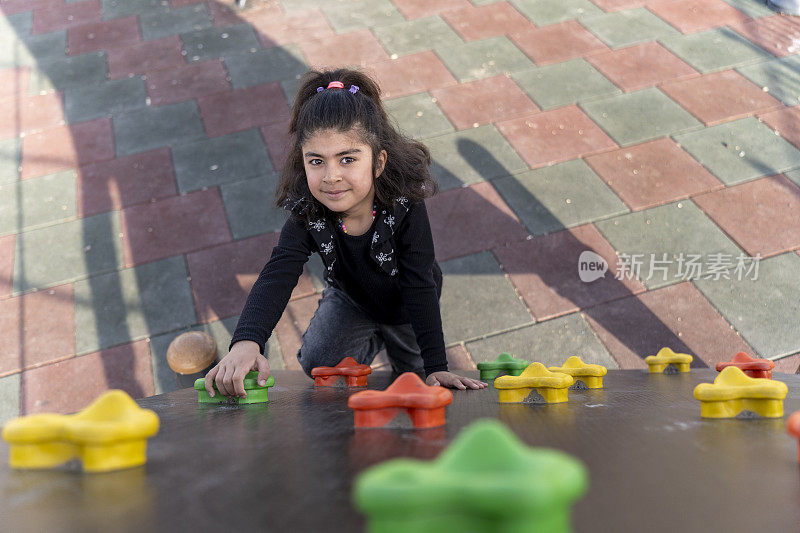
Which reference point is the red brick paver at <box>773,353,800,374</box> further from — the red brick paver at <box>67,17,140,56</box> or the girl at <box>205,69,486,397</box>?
the red brick paver at <box>67,17,140,56</box>

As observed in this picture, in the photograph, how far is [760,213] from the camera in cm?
398

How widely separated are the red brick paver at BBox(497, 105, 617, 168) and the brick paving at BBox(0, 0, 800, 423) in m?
0.02

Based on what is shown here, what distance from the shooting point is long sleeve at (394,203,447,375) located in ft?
7.17

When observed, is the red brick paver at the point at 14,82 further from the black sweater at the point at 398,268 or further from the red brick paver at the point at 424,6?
the black sweater at the point at 398,268

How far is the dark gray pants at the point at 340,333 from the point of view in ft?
8.18

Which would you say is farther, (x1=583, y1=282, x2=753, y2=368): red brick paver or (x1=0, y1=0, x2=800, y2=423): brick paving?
Result: (x1=0, y1=0, x2=800, y2=423): brick paving

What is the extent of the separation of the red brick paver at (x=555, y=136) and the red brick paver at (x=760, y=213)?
32.7 inches

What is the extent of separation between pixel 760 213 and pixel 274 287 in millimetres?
3280

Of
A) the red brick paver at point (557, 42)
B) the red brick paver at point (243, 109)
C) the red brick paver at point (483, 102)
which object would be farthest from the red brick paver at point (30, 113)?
the red brick paver at point (557, 42)

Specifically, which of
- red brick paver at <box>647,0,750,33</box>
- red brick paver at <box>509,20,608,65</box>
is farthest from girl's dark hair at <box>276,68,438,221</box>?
red brick paver at <box>647,0,750,33</box>

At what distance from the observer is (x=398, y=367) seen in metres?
2.75

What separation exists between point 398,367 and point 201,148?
9.43ft

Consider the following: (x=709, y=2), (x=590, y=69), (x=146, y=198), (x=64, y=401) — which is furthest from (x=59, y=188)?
(x=709, y=2)

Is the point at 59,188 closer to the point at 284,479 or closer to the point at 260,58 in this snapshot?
the point at 260,58
